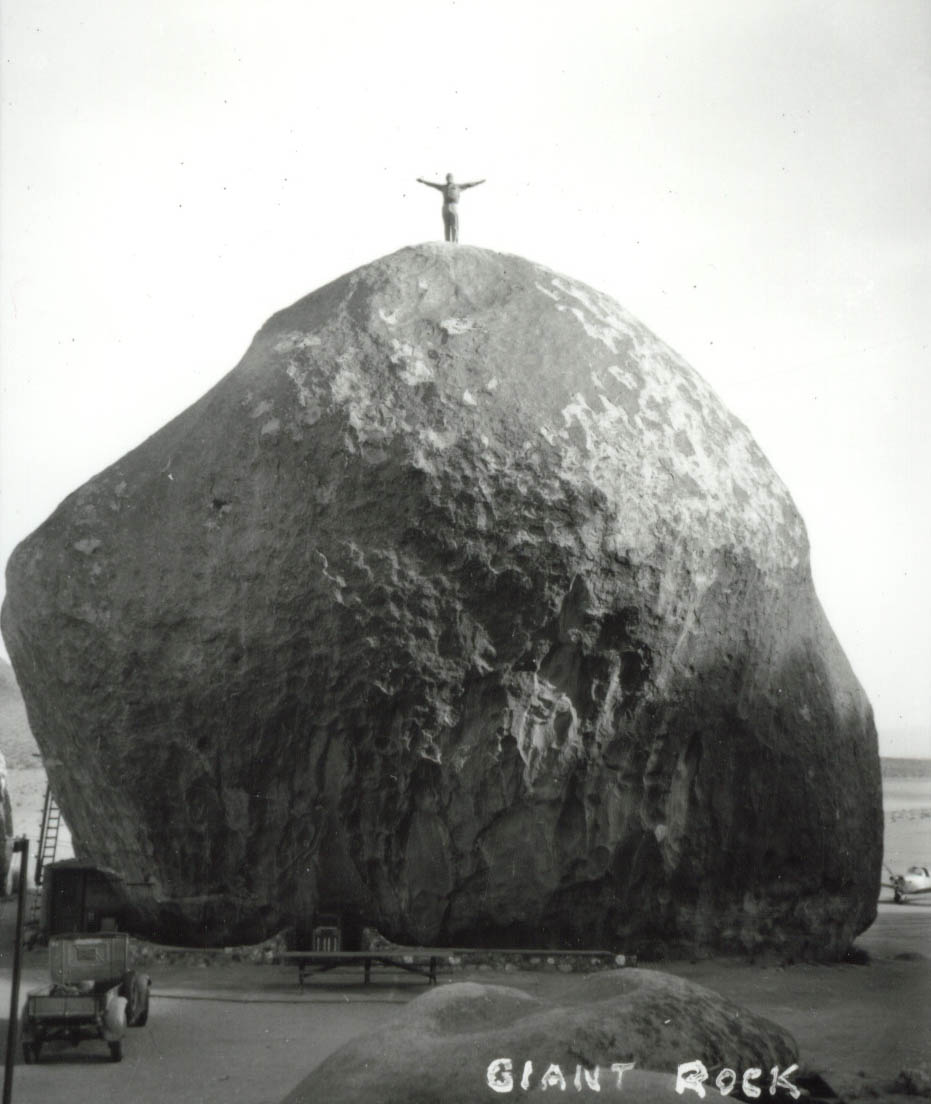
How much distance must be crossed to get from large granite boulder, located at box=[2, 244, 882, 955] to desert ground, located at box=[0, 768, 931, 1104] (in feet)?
1.74

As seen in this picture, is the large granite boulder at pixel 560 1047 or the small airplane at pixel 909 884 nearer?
the large granite boulder at pixel 560 1047

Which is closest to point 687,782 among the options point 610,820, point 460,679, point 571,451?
point 610,820

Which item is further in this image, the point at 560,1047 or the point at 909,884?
the point at 909,884

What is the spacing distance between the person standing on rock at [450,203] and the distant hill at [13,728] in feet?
64.3

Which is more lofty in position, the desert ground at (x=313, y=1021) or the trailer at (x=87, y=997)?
the trailer at (x=87, y=997)

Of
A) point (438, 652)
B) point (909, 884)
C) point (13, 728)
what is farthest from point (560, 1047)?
point (13, 728)

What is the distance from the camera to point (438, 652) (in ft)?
28.9

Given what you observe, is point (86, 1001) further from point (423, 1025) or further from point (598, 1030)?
point (598, 1030)

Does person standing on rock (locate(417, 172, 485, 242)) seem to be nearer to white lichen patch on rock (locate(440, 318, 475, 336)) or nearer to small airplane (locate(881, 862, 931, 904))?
white lichen patch on rock (locate(440, 318, 475, 336))

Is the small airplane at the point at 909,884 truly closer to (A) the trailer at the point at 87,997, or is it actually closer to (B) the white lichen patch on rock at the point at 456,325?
(B) the white lichen patch on rock at the point at 456,325

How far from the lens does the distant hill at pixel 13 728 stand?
2753cm

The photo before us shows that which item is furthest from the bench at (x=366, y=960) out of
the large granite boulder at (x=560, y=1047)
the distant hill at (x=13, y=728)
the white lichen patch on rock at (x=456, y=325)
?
the distant hill at (x=13, y=728)

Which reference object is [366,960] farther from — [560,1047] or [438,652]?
[560,1047]

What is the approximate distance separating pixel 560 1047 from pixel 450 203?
681 cm
